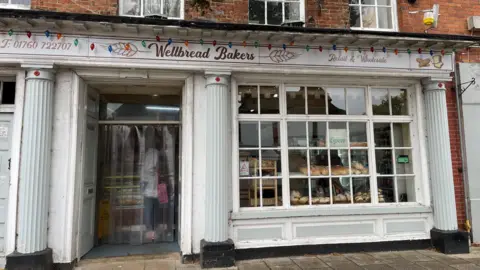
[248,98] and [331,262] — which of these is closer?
[331,262]

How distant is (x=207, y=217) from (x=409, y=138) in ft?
14.3

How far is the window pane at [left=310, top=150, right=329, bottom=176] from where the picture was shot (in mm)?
6203

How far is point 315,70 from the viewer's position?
587 centimetres

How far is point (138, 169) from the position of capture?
6.79m

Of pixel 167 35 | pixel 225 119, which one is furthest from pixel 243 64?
pixel 167 35

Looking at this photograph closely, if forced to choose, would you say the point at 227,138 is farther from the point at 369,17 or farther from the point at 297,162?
the point at 369,17

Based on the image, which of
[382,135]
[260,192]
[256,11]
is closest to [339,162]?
[382,135]

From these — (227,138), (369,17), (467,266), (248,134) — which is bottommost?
(467,266)

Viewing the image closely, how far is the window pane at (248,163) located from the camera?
5961 millimetres

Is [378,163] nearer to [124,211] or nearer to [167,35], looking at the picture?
[167,35]

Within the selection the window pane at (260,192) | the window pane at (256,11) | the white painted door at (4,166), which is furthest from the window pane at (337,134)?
the white painted door at (4,166)

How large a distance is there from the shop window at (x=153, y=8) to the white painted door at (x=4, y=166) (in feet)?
9.02

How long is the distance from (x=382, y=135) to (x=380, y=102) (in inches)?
26.8

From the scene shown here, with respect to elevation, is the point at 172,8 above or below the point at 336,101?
above
